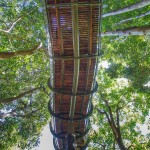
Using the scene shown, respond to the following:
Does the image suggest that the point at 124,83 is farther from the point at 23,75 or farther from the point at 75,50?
the point at 75,50

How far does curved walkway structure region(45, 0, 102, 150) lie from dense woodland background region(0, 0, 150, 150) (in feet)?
13.9

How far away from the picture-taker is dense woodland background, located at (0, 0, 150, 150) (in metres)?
13.1

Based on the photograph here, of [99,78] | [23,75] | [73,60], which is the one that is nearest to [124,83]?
[99,78]

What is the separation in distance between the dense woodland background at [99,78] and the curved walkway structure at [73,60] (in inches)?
167

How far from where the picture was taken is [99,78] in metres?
15.2

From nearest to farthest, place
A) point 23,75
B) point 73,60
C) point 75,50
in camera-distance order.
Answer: point 75,50 → point 73,60 → point 23,75

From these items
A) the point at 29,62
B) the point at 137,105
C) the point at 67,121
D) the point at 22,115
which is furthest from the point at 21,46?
the point at 137,105

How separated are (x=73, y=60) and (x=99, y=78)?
318 inches

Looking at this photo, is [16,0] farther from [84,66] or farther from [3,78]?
[84,66]

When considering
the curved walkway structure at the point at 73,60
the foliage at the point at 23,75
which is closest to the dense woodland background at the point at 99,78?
the foliage at the point at 23,75

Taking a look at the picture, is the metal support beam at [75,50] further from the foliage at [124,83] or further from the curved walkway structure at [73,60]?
the foliage at [124,83]

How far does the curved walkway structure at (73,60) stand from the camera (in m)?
6.50

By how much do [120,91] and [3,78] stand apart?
25.7ft

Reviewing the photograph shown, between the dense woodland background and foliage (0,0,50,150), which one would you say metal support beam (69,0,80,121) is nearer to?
the dense woodland background
